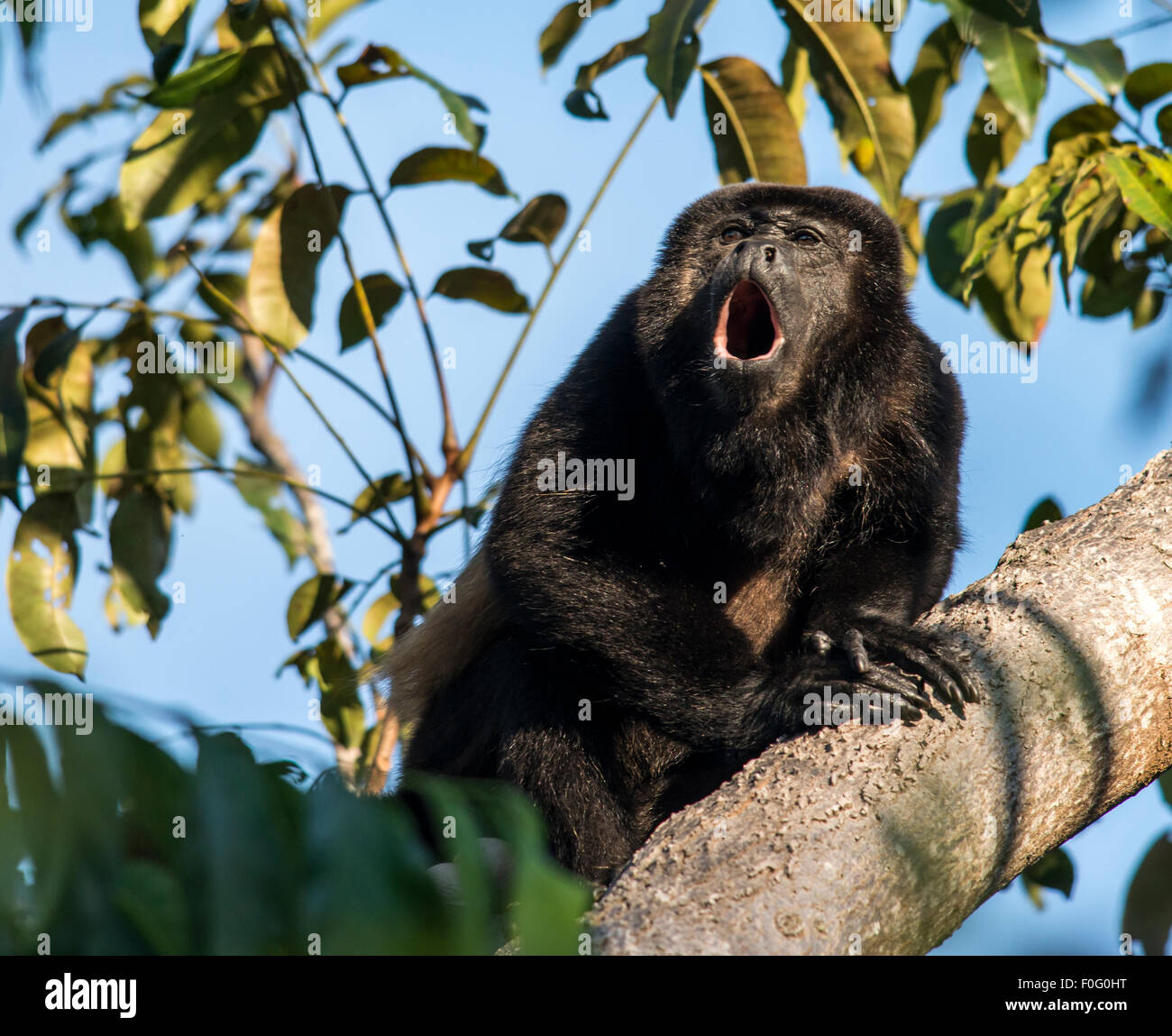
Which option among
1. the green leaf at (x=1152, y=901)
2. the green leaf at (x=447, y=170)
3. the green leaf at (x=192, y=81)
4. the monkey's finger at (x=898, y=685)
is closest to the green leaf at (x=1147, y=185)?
the monkey's finger at (x=898, y=685)

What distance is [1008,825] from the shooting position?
2.14 meters

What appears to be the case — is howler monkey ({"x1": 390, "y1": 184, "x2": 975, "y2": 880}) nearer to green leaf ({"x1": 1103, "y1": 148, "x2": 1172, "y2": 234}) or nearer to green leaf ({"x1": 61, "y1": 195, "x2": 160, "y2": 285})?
green leaf ({"x1": 1103, "y1": 148, "x2": 1172, "y2": 234})

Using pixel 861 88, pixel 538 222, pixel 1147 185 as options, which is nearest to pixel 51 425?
pixel 538 222

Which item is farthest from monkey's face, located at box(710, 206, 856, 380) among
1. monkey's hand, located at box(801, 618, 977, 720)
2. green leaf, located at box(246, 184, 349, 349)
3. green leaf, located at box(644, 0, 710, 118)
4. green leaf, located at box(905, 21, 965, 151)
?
green leaf, located at box(246, 184, 349, 349)

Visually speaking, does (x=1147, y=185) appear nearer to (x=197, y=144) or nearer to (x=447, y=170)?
(x=447, y=170)

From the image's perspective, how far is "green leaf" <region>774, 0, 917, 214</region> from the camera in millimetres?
3893

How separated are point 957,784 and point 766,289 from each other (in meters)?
1.88

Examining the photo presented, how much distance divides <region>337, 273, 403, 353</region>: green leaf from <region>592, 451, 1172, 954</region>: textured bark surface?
7.40 feet

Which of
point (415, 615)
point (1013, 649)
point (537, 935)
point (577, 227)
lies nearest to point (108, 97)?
point (577, 227)

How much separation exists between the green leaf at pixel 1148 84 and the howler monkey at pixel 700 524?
0.85 m

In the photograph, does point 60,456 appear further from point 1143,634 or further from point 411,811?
point 1143,634

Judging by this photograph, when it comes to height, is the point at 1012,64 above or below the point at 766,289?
above

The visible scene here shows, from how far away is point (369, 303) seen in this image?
414 centimetres

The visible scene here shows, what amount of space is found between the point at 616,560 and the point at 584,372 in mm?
674
